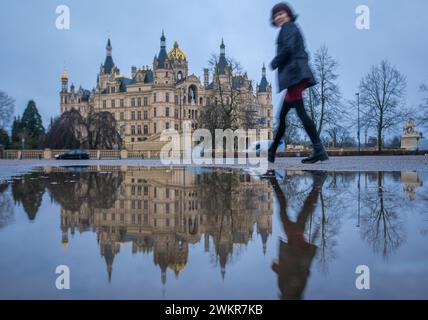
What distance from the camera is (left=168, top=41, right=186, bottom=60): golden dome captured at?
94912 mm

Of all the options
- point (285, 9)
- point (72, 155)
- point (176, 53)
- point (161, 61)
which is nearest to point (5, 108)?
point (72, 155)

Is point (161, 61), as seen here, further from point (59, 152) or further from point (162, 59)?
point (59, 152)

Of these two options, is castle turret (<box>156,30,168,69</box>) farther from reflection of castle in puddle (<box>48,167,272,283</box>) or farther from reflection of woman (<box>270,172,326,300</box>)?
reflection of woman (<box>270,172,326,300</box>)

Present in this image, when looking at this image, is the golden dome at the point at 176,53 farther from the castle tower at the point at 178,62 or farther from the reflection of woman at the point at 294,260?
the reflection of woman at the point at 294,260

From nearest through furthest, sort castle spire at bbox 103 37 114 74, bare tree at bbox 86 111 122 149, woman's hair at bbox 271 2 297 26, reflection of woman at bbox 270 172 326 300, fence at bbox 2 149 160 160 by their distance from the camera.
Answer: reflection of woman at bbox 270 172 326 300
woman's hair at bbox 271 2 297 26
fence at bbox 2 149 160 160
bare tree at bbox 86 111 122 149
castle spire at bbox 103 37 114 74

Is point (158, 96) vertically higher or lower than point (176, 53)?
lower

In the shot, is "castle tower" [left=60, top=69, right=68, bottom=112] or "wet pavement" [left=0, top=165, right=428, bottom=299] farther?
"castle tower" [left=60, top=69, right=68, bottom=112]

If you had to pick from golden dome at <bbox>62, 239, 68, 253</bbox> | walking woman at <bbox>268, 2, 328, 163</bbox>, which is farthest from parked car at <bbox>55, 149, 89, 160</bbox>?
golden dome at <bbox>62, 239, 68, 253</bbox>

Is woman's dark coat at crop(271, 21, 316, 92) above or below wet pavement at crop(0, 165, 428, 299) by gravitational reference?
above

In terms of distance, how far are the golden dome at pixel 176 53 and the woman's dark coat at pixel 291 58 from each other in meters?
90.6

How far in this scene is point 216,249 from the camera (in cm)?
288

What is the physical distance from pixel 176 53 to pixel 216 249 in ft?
320

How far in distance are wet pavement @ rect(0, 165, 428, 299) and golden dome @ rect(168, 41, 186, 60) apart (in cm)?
9328

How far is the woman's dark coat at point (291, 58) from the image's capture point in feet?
21.6
